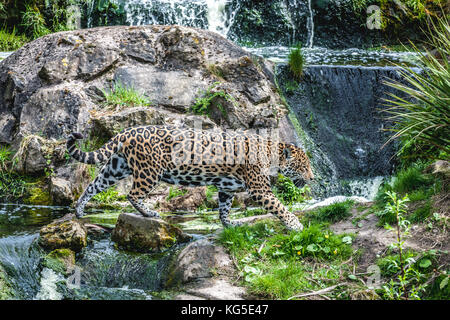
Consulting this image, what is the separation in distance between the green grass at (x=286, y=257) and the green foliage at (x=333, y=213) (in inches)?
14.2

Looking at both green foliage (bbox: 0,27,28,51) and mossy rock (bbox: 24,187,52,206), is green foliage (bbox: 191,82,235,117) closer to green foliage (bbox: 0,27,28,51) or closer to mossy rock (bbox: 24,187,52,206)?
mossy rock (bbox: 24,187,52,206)

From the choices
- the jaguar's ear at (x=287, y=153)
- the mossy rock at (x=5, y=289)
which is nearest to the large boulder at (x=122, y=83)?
the jaguar's ear at (x=287, y=153)

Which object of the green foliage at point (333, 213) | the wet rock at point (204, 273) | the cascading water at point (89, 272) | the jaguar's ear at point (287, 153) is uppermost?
the jaguar's ear at point (287, 153)

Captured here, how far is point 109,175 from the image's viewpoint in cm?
762

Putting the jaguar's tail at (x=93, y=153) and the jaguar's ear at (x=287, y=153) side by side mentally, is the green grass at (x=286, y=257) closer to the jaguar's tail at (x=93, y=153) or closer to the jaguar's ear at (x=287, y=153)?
the jaguar's ear at (x=287, y=153)

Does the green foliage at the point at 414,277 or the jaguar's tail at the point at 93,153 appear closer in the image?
the green foliage at the point at 414,277

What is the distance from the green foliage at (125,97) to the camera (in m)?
10.9

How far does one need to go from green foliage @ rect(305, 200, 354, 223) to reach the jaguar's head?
884mm

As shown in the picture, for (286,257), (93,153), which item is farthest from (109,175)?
(286,257)

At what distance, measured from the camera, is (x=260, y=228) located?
7.01 meters

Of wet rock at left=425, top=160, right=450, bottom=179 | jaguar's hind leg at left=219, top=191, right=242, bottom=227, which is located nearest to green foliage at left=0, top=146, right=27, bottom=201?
jaguar's hind leg at left=219, top=191, right=242, bottom=227
